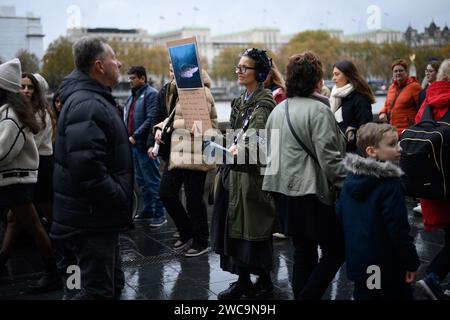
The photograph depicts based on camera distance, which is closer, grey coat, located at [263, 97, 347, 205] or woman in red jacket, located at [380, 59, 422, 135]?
grey coat, located at [263, 97, 347, 205]

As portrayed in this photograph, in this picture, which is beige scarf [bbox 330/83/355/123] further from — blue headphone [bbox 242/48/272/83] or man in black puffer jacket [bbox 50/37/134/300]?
man in black puffer jacket [bbox 50/37/134/300]

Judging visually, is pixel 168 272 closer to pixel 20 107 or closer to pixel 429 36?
pixel 20 107

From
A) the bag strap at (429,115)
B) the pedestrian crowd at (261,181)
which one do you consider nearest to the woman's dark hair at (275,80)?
the pedestrian crowd at (261,181)

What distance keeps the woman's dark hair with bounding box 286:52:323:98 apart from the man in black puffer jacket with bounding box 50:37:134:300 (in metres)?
1.19

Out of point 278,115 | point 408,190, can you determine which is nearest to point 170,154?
point 278,115

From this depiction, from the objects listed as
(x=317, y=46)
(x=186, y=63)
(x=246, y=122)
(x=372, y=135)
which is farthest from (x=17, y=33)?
(x=372, y=135)

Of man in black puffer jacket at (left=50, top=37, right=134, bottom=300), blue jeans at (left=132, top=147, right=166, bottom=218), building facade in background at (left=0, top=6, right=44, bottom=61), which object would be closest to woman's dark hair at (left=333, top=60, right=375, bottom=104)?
man in black puffer jacket at (left=50, top=37, right=134, bottom=300)

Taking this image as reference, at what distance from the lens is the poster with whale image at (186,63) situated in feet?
14.3

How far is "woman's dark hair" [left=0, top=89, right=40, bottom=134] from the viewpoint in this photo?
14.9 feet

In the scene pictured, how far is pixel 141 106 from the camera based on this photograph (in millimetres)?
7312

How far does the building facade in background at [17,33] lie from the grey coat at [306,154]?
225 feet

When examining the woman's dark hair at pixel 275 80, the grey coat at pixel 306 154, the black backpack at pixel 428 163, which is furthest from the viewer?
the woman's dark hair at pixel 275 80

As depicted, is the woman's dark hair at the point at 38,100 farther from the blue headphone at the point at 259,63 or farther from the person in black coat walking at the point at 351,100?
the person in black coat walking at the point at 351,100
